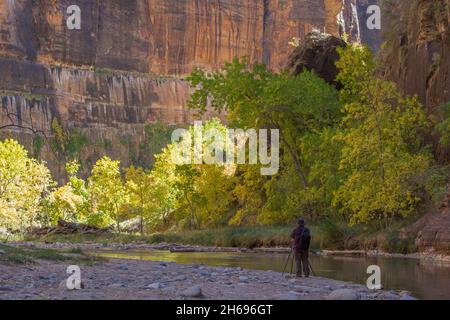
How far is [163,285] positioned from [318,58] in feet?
122

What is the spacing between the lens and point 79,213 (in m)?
63.7

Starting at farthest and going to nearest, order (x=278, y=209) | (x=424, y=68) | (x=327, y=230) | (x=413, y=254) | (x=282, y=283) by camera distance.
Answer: (x=278, y=209) < (x=424, y=68) < (x=327, y=230) < (x=413, y=254) < (x=282, y=283)

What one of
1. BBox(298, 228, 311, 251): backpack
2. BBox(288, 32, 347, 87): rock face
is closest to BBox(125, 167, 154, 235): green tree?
BBox(288, 32, 347, 87): rock face

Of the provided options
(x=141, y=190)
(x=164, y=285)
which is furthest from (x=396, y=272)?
(x=141, y=190)

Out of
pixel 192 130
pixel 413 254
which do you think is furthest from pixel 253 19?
pixel 413 254

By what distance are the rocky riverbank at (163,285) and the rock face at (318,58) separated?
3202cm

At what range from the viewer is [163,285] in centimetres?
1448

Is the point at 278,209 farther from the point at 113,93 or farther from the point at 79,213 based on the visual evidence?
the point at 113,93

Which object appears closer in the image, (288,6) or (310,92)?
(310,92)

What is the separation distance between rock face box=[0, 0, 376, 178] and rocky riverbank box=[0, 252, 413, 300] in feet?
313

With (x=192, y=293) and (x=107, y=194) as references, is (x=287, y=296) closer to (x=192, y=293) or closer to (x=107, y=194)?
(x=192, y=293)

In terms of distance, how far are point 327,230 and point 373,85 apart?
686cm

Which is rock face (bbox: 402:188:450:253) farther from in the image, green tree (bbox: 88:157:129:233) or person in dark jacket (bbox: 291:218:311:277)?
green tree (bbox: 88:157:129:233)
